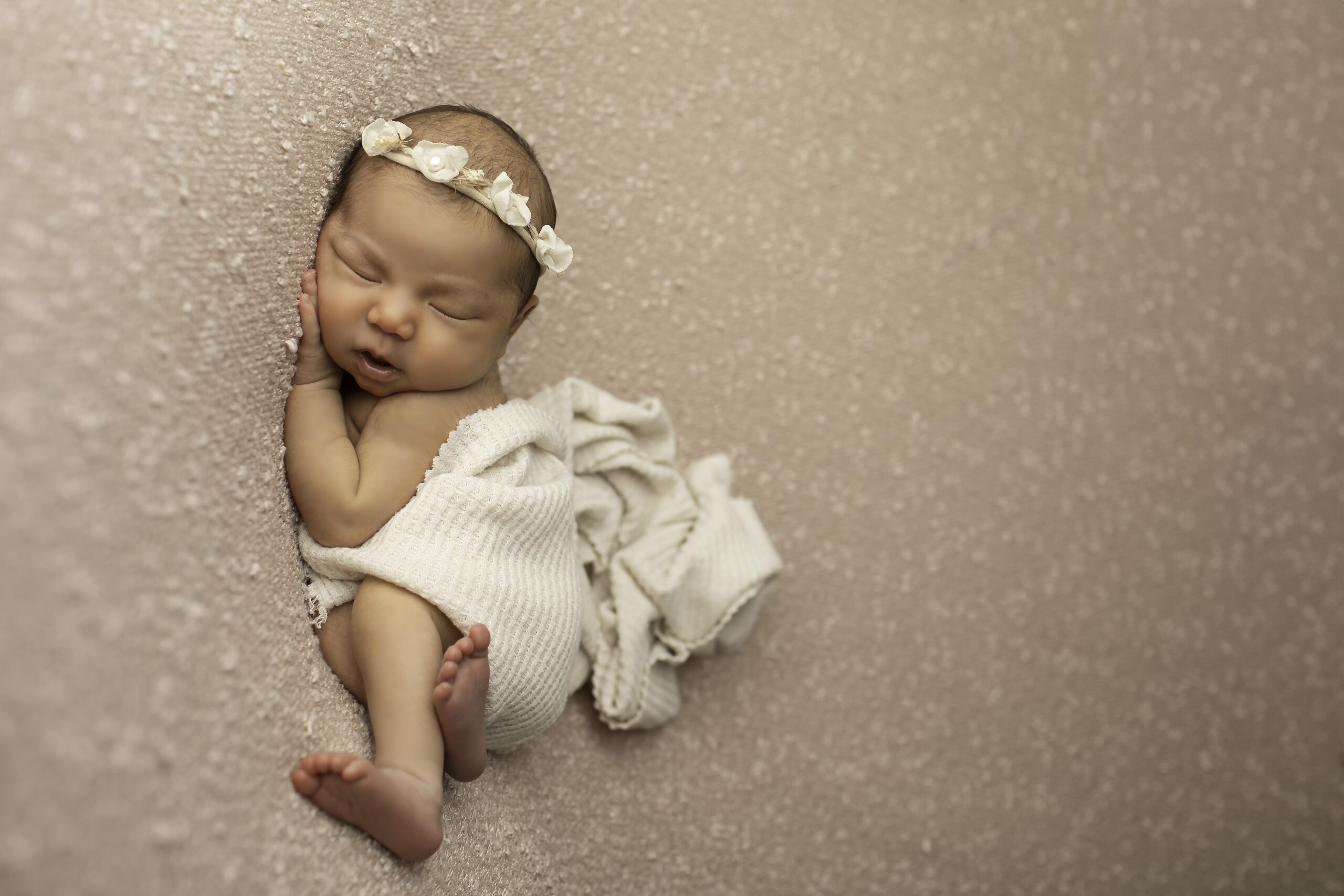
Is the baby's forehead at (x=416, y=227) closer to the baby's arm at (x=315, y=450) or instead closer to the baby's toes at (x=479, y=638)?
the baby's arm at (x=315, y=450)

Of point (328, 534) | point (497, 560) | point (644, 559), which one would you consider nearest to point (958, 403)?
point (644, 559)

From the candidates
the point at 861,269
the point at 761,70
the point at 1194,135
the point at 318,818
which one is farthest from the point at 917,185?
the point at 318,818

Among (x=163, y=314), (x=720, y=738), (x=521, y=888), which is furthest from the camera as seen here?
(x=720, y=738)

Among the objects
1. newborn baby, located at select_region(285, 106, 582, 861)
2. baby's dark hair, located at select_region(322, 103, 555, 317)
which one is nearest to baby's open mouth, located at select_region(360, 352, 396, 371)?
newborn baby, located at select_region(285, 106, 582, 861)

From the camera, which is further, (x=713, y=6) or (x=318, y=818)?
(x=713, y=6)

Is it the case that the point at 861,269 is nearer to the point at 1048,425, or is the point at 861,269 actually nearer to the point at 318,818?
the point at 1048,425

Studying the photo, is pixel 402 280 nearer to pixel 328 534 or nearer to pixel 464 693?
pixel 328 534

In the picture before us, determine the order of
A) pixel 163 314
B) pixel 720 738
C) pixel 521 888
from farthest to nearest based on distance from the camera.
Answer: pixel 720 738
pixel 521 888
pixel 163 314

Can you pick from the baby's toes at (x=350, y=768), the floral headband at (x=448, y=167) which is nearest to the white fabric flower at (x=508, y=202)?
the floral headband at (x=448, y=167)

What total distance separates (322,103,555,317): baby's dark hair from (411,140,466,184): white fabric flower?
0.01 m

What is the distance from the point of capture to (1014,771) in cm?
113

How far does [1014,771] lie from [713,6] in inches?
36.9

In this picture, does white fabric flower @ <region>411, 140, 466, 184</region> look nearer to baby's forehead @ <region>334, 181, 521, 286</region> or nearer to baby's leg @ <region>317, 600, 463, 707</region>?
baby's forehead @ <region>334, 181, 521, 286</region>

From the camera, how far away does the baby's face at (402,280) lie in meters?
0.72
